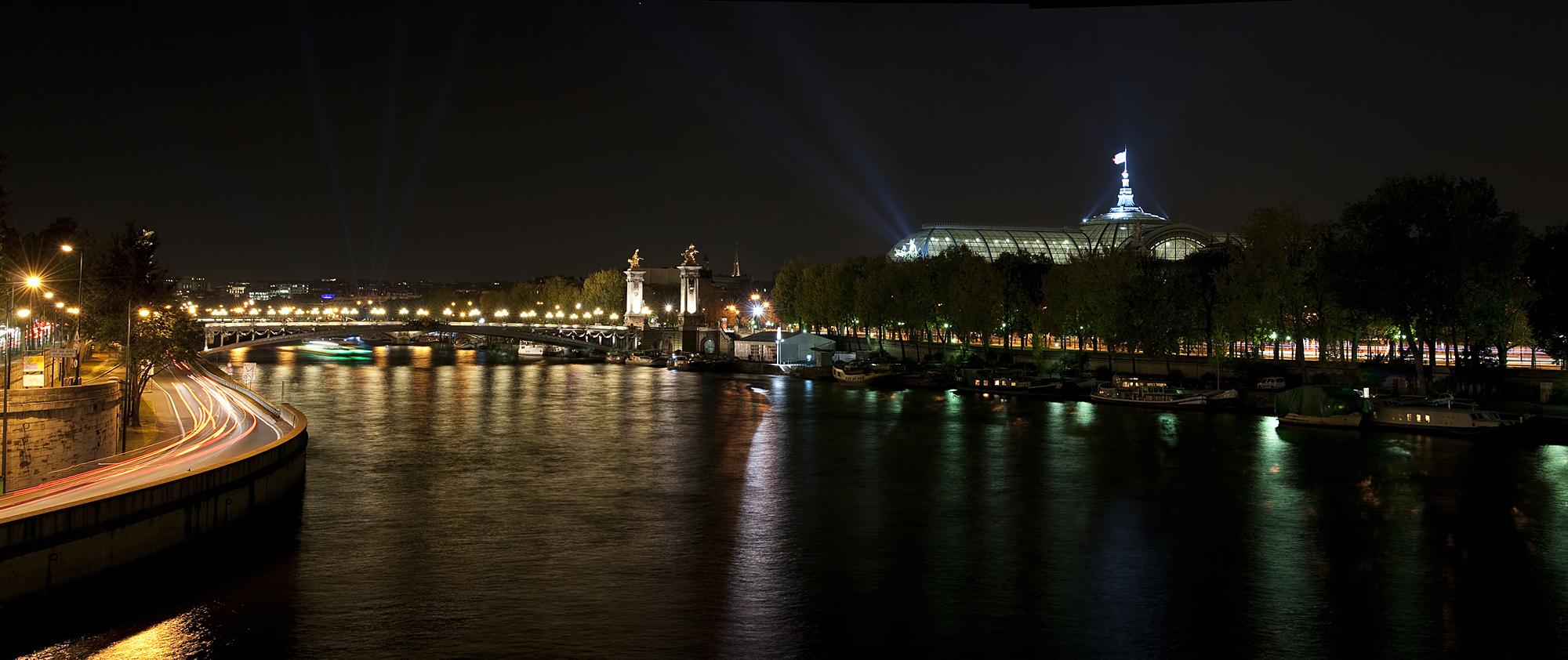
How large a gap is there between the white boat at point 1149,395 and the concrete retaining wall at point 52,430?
1527 inches

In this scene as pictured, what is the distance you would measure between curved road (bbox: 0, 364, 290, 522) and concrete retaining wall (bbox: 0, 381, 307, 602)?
323mm

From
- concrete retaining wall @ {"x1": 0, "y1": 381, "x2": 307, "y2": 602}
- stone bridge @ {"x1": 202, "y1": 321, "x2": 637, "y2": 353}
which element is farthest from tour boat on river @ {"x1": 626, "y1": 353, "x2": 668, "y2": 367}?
concrete retaining wall @ {"x1": 0, "y1": 381, "x2": 307, "y2": 602}

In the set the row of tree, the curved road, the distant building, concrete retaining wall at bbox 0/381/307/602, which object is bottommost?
concrete retaining wall at bbox 0/381/307/602

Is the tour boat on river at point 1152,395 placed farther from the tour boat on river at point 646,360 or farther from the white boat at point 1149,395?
the tour boat on river at point 646,360

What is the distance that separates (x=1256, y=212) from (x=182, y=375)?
5176 centimetres

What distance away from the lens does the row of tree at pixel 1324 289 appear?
3962cm

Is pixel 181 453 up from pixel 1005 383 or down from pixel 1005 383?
down

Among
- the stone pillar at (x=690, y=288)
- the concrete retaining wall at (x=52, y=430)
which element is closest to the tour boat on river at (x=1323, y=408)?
the concrete retaining wall at (x=52, y=430)

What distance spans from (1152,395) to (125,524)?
1597 inches

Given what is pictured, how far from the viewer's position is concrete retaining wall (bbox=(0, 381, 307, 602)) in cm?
1523

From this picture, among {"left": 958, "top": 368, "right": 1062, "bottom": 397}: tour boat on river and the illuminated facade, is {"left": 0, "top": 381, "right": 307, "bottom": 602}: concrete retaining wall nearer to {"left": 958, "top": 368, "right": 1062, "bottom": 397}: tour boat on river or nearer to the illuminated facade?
{"left": 958, "top": 368, "right": 1062, "bottom": 397}: tour boat on river

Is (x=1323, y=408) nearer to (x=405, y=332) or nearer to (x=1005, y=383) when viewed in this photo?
(x=1005, y=383)

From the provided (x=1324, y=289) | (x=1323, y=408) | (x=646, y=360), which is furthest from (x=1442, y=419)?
(x=646, y=360)

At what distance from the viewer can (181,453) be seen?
74.6 feet
